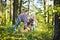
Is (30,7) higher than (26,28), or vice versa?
(30,7)

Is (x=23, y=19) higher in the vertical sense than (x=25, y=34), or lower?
higher

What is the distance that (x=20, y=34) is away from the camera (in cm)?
388

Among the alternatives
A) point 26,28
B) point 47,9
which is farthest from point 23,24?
point 47,9

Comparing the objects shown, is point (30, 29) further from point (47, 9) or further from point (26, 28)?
point (47, 9)

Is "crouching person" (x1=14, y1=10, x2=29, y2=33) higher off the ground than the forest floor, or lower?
higher

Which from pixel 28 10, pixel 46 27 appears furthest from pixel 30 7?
pixel 46 27

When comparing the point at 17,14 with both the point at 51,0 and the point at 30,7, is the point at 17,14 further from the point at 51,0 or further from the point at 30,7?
the point at 51,0

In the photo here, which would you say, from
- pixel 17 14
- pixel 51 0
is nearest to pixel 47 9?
pixel 51 0

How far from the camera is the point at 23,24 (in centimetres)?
389

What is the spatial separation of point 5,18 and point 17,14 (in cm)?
16

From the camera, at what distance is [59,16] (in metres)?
3.82

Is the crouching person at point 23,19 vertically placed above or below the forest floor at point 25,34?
above

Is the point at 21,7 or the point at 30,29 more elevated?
the point at 21,7

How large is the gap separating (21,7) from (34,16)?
0.20 metres
